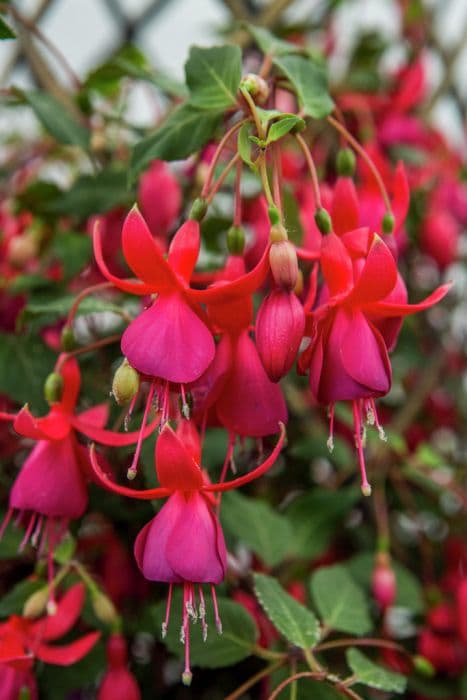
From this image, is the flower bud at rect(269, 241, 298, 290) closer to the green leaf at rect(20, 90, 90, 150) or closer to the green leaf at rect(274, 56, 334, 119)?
the green leaf at rect(274, 56, 334, 119)

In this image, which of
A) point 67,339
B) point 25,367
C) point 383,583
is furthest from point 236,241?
point 383,583

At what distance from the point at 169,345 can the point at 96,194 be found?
16.6 inches

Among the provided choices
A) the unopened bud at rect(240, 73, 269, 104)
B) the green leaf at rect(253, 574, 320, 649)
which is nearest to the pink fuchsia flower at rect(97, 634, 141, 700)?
the green leaf at rect(253, 574, 320, 649)

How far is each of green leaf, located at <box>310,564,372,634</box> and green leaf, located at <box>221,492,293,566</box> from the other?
5cm

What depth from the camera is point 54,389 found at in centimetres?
60

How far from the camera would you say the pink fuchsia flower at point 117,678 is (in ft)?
2.11

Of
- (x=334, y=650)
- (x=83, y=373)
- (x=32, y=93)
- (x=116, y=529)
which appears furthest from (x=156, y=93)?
(x=334, y=650)

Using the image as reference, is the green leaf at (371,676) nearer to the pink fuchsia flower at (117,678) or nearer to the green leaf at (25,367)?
the pink fuchsia flower at (117,678)

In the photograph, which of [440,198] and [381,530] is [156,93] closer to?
[440,198]

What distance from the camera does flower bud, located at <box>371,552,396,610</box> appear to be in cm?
82

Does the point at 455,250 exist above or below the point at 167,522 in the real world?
below

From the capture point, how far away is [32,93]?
30.6 inches

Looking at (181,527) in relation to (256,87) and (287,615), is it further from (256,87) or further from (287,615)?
(256,87)

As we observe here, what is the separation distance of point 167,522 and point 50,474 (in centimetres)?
11
